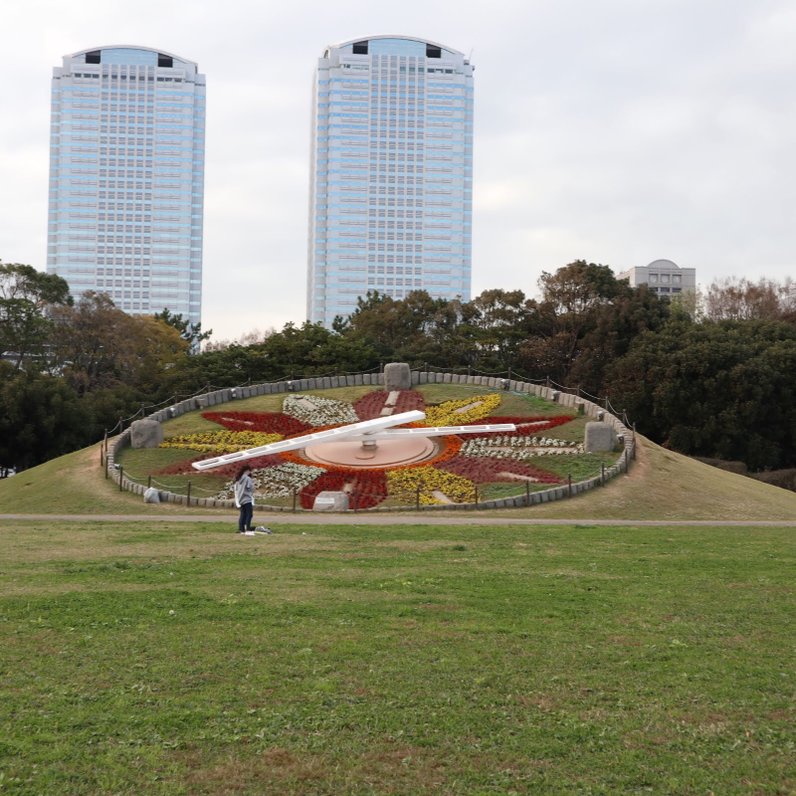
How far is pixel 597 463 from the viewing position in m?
30.7

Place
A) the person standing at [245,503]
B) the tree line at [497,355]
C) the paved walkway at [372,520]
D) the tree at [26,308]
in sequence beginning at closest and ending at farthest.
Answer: the person standing at [245,503]
the paved walkway at [372,520]
the tree line at [497,355]
the tree at [26,308]

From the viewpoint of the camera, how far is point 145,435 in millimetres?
33688

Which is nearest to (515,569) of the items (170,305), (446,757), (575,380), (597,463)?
(446,757)

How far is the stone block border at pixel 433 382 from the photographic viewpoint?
27.4 metres

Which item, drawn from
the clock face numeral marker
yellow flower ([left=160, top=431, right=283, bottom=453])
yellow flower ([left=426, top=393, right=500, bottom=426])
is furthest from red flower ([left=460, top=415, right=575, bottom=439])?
yellow flower ([left=160, top=431, right=283, bottom=453])

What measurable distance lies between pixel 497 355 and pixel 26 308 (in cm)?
2824

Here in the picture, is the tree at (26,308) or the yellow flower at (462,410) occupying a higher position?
the tree at (26,308)

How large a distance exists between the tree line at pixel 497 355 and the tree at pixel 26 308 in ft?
0.38

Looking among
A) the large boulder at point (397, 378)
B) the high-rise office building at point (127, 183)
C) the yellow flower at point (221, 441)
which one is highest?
the high-rise office building at point (127, 183)

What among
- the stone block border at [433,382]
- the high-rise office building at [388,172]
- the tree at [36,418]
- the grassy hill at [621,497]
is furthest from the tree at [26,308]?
the high-rise office building at [388,172]

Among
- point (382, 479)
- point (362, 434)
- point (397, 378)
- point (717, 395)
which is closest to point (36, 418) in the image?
point (397, 378)

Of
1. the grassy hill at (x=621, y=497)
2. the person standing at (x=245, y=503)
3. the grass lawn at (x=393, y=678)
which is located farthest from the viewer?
the grassy hill at (x=621, y=497)

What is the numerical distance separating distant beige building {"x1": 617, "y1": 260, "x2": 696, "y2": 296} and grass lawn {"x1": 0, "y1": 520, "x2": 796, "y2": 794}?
452ft

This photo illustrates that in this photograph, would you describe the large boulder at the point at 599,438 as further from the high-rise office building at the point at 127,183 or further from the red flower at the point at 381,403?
the high-rise office building at the point at 127,183
